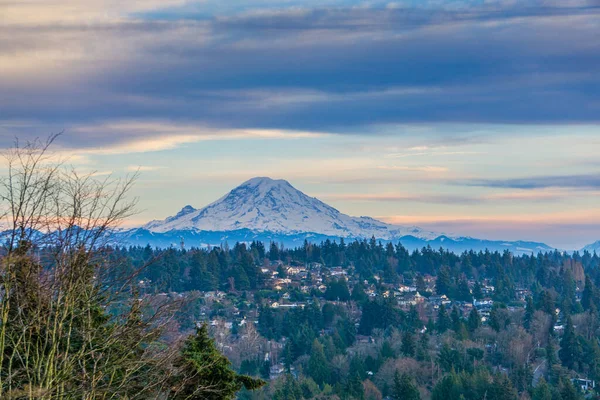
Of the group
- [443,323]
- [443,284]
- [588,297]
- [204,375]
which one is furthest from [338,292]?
[204,375]

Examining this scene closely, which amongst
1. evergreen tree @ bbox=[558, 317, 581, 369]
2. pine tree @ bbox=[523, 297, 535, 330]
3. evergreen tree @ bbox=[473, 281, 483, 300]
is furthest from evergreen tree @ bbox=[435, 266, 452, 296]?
evergreen tree @ bbox=[558, 317, 581, 369]

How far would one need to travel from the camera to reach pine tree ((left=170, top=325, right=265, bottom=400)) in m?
20.6

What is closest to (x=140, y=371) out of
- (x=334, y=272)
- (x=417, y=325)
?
(x=417, y=325)

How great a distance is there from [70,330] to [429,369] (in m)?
68.8

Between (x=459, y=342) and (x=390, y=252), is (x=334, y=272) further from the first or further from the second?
(x=459, y=342)

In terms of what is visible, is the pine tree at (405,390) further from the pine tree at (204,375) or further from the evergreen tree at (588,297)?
the evergreen tree at (588,297)

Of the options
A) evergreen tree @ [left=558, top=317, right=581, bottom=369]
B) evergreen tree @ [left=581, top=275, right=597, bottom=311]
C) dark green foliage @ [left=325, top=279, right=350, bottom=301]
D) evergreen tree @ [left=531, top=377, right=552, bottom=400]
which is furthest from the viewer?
dark green foliage @ [left=325, top=279, right=350, bottom=301]

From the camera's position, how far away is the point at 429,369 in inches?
3243

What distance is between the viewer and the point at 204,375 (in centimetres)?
2155

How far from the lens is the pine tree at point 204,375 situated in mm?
20625

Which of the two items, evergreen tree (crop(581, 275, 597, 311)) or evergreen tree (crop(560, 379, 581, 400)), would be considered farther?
evergreen tree (crop(581, 275, 597, 311))

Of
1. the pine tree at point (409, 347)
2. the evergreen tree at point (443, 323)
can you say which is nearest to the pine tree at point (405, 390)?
the pine tree at point (409, 347)

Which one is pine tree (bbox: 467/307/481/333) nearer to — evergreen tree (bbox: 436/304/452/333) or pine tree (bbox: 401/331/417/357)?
evergreen tree (bbox: 436/304/452/333)

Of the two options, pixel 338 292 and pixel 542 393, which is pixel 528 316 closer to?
pixel 338 292
